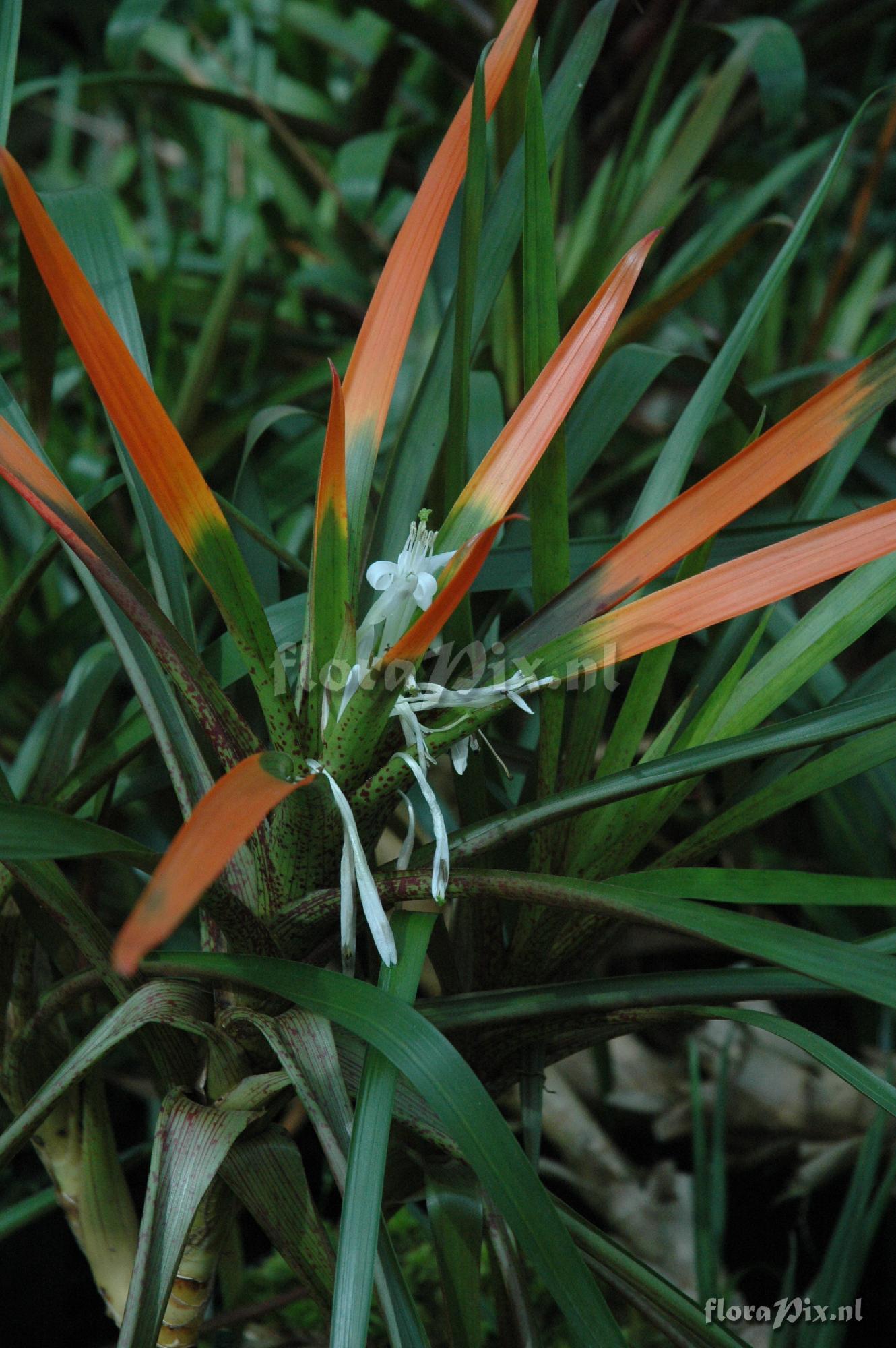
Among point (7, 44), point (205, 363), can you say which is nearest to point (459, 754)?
point (7, 44)

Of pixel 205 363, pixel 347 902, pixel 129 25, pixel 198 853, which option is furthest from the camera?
pixel 129 25

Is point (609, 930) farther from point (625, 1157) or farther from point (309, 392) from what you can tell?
A: point (309, 392)

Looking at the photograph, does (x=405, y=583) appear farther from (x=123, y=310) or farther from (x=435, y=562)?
(x=123, y=310)

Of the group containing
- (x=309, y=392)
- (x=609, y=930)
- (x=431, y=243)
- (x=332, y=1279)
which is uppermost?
(x=309, y=392)

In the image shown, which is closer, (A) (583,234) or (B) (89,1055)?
(B) (89,1055)

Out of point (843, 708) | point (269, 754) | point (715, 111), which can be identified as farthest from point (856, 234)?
point (269, 754)

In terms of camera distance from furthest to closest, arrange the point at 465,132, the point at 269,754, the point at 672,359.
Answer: the point at 672,359, the point at 465,132, the point at 269,754

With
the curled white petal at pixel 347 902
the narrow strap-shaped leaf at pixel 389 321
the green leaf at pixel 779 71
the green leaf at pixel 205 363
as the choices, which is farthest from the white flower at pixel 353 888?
the green leaf at pixel 779 71
